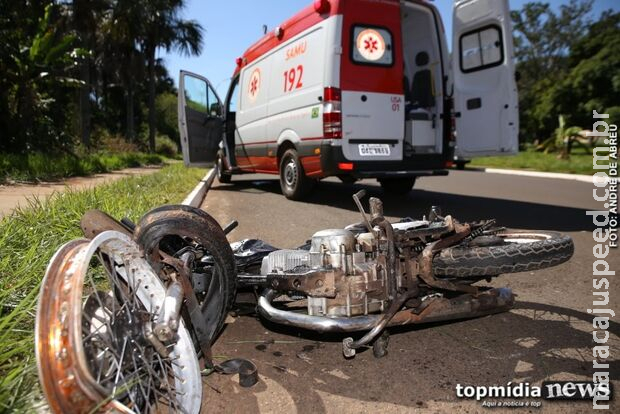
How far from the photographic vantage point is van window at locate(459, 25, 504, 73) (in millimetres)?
6280

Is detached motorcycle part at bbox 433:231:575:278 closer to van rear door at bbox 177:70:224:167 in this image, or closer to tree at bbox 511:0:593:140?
van rear door at bbox 177:70:224:167

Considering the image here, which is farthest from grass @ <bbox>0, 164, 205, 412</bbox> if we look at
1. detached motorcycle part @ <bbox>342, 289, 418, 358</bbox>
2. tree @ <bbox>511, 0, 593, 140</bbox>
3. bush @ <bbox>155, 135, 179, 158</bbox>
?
tree @ <bbox>511, 0, 593, 140</bbox>

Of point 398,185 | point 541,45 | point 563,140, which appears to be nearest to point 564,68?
point 541,45

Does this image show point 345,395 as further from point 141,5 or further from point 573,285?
point 141,5

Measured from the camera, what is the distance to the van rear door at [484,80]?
6.19 meters

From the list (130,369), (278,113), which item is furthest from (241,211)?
(130,369)

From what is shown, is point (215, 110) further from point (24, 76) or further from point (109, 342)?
point (109, 342)

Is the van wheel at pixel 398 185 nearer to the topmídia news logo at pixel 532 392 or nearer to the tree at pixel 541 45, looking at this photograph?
the topmídia news logo at pixel 532 392

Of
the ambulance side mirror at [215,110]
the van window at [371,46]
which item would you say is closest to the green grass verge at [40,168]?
the ambulance side mirror at [215,110]

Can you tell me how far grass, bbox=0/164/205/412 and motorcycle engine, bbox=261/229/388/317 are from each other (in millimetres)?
994

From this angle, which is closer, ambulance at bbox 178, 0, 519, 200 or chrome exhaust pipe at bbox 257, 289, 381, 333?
chrome exhaust pipe at bbox 257, 289, 381, 333

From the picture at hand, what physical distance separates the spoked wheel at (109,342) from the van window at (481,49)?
6.20 metres

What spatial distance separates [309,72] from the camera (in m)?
6.21

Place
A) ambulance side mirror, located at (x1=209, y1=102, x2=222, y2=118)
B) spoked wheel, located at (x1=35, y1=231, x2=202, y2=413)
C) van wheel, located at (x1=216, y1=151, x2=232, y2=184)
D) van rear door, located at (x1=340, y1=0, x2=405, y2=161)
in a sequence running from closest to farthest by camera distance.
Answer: spoked wheel, located at (x1=35, y1=231, x2=202, y2=413) < van rear door, located at (x1=340, y1=0, x2=405, y2=161) < ambulance side mirror, located at (x1=209, y1=102, x2=222, y2=118) < van wheel, located at (x1=216, y1=151, x2=232, y2=184)
